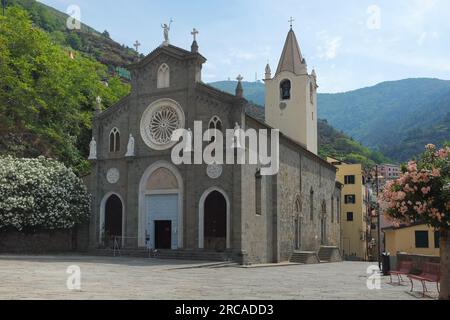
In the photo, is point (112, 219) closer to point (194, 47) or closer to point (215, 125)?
point (215, 125)

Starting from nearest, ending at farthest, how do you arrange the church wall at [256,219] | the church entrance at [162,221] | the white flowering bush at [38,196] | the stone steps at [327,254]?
the church wall at [256,219] → the white flowering bush at [38,196] → the church entrance at [162,221] → the stone steps at [327,254]

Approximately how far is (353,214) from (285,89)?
29.4 meters

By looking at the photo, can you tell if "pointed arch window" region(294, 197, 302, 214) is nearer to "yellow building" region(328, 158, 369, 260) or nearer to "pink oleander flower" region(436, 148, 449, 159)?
"pink oleander flower" region(436, 148, 449, 159)

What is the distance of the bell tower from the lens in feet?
172

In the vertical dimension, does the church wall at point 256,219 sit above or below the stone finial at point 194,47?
below

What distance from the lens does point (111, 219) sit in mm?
38656

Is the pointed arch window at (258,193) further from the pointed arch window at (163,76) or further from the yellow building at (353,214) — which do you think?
the yellow building at (353,214)

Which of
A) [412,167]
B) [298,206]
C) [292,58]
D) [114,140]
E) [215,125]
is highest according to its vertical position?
[292,58]

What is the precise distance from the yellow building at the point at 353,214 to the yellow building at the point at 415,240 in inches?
1276

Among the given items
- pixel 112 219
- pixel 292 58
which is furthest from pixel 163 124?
pixel 292 58

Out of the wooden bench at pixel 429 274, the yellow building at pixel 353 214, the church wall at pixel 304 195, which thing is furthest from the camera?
the yellow building at pixel 353 214

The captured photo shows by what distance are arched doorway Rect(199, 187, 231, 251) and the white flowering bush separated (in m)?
10.0

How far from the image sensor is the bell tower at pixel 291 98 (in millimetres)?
52406

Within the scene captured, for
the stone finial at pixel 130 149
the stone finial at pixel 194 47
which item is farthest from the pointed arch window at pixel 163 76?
the stone finial at pixel 130 149
